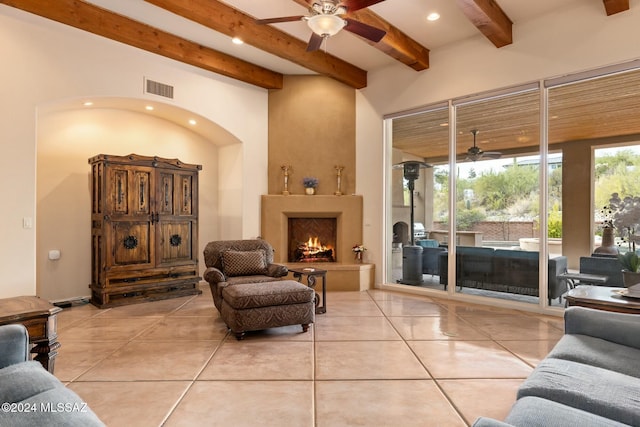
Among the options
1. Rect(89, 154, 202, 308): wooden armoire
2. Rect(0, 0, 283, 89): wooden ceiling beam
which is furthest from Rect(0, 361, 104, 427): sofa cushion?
Rect(0, 0, 283, 89): wooden ceiling beam

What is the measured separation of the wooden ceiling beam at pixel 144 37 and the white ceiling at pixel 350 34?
116mm

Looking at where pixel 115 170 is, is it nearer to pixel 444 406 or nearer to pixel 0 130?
pixel 0 130

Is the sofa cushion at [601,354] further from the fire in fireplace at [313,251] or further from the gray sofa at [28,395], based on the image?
the fire in fireplace at [313,251]

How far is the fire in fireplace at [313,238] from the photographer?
22.9 ft

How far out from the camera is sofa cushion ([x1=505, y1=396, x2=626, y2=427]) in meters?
1.38

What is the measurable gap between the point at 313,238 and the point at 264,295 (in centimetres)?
Result: 328

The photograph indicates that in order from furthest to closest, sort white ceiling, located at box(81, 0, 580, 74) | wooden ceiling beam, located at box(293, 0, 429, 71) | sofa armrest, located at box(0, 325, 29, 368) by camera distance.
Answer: wooden ceiling beam, located at box(293, 0, 429, 71)
white ceiling, located at box(81, 0, 580, 74)
sofa armrest, located at box(0, 325, 29, 368)

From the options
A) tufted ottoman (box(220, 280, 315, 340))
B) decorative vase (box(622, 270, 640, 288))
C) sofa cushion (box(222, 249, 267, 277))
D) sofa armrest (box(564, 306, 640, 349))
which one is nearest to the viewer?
sofa armrest (box(564, 306, 640, 349))

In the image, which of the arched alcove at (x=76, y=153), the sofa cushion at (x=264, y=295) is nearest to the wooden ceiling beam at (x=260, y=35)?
the arched alcove at (x=76, y=153)

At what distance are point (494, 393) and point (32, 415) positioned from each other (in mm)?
2636

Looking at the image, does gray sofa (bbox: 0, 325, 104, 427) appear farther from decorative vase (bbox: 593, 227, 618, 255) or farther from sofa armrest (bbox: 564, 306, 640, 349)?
decorative vase (bbox: 593, 227, 618, 255)

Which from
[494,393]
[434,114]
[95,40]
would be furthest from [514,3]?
[95,40]

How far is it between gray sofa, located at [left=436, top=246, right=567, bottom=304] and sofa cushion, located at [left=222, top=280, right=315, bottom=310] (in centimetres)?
273

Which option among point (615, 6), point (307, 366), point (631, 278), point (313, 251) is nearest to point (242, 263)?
point (307, 366)
